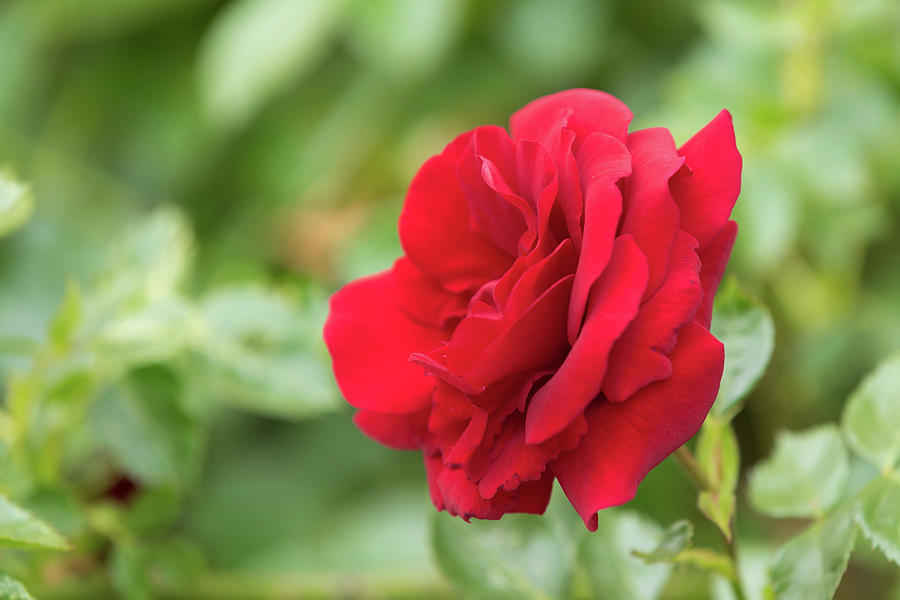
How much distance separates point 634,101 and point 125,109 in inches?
34.1

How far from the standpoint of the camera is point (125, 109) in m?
1.49

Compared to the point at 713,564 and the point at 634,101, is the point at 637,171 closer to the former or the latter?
the point at 713,564

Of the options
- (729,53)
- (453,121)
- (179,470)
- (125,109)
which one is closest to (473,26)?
(453,121)

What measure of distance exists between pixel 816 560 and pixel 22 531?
40cm

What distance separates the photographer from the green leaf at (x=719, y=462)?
0.42 m

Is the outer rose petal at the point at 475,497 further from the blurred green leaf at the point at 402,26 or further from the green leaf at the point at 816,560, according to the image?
the blurred green leaf at the point at 402,26

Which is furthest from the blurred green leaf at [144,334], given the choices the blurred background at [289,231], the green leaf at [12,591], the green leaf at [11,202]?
the green leaf at [12,591]

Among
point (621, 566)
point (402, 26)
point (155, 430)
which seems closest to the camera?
point (621, 566)

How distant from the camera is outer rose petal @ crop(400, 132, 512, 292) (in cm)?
42

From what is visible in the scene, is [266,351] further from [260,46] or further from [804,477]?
[260,46]

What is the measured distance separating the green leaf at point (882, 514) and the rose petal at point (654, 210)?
0.18 metres

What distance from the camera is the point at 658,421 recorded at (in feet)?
1.12

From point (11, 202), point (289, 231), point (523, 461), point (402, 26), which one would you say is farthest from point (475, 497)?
point (289, 231)

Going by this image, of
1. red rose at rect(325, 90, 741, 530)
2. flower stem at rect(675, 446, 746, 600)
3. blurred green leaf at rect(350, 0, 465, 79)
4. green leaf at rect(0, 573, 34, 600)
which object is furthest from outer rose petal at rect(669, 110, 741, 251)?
blurred green leaf at rect(350, 0, 465, 79)
